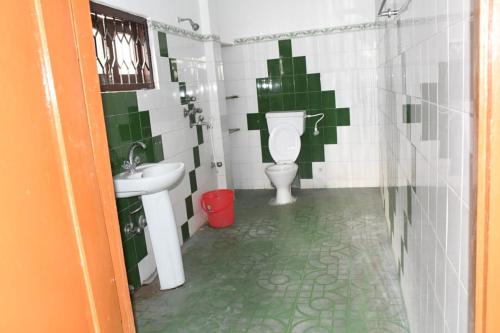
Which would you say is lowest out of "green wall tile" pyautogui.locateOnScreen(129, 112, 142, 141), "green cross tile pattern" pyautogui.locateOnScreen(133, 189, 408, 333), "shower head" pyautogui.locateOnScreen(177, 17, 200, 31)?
"green cross tile pattern" pyautogui.locateOnScreen(133, 189, 408, 333)

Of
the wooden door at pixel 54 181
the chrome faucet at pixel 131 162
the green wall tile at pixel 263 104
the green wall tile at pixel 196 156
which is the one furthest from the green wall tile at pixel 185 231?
the wooden door at pixel 54 181

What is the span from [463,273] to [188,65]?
11.4 feet

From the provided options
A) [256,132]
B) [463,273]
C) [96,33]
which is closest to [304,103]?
[256,132]

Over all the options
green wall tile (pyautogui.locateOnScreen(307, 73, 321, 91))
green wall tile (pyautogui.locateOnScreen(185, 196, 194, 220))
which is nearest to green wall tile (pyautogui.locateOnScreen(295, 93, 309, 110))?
green wall tile (pyautogui.locateOnScreen(307, 73, 321, 91))

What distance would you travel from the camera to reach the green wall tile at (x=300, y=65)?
4852 mm

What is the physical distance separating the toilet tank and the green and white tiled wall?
2.68 ft

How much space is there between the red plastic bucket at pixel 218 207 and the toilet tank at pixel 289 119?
3.69 ft

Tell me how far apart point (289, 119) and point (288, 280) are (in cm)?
225

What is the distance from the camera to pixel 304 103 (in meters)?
4.95

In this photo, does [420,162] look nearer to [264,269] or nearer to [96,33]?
[264,269]

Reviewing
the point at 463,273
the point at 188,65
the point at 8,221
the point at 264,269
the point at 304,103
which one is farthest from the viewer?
the point at 304,103

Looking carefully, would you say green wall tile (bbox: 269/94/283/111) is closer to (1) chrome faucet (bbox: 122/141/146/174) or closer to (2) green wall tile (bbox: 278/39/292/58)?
(2) green wall tile (bbox: 278/39/292/58)

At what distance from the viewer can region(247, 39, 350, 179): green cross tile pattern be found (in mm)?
4871

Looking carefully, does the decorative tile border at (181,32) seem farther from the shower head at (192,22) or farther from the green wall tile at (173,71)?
the green wall tile at (173,71)
